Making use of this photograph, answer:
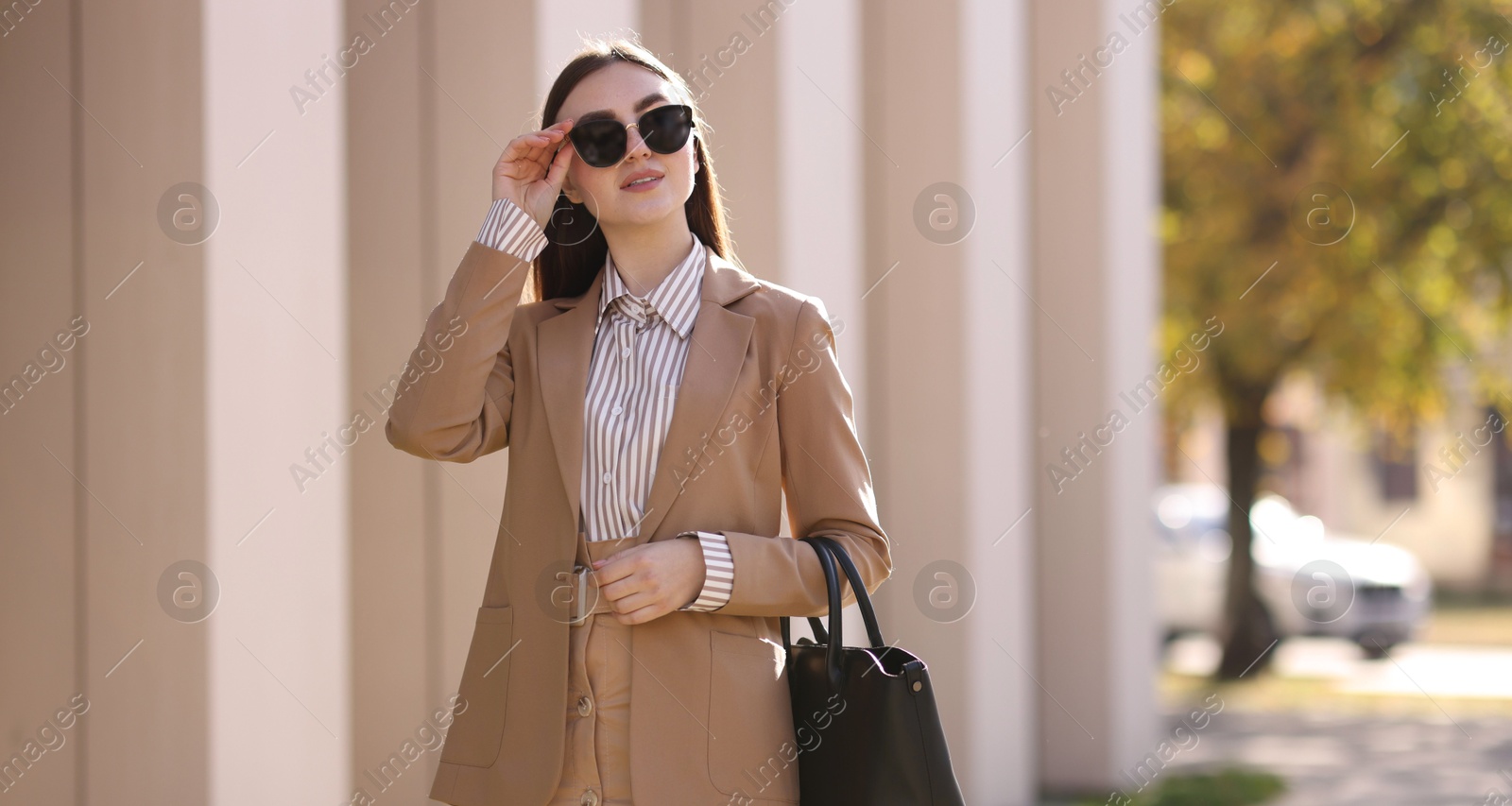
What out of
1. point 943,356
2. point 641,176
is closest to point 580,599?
point 641,176

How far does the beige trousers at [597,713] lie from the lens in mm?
2396

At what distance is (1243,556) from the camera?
13.5 meters

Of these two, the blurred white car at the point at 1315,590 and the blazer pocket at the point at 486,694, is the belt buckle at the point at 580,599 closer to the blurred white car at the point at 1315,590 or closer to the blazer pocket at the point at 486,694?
the blazer pocket at the point at 486,694

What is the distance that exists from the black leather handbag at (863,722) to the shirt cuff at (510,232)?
695 millimetres

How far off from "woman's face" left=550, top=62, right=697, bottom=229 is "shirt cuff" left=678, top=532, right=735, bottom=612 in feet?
1.99

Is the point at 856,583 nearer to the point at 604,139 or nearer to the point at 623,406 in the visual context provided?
the point at 623,406

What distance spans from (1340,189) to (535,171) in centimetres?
1097

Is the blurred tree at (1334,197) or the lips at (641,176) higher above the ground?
the blurred tree at (1334,197)

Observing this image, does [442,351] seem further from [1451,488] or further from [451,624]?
[1451,488]

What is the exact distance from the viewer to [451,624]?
16.4ft

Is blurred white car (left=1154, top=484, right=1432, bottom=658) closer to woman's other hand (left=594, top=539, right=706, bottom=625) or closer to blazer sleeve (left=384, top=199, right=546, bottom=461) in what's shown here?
woman's other hand (left=594, top=539, right=706, bottom=625)

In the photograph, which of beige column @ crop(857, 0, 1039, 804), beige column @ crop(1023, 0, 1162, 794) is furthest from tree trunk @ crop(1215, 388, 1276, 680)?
beige column @ crop(857, 0, 1039, 804)

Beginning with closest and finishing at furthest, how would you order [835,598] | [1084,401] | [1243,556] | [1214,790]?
[835,598]
[1214,790]
[1084,401]
[1243,556]

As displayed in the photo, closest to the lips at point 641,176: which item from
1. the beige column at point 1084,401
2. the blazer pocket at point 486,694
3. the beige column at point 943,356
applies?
the blazer pocket at point 486,694
